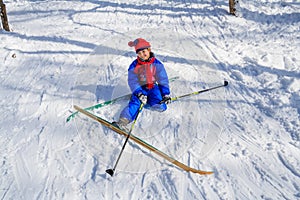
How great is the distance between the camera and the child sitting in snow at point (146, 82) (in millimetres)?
5523

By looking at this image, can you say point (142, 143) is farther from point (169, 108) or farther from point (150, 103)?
point (169, 108)

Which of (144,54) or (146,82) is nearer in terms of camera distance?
(144,54)

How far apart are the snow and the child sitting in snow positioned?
267 mm

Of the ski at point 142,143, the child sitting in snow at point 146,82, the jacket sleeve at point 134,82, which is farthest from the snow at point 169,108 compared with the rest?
the jacket sleeve at point 134,82

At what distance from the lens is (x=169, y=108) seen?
A: 232 inches

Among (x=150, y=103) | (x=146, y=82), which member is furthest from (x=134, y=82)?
(x=150, y=103)

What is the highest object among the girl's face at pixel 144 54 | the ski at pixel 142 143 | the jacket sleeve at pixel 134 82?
the girl's face at pixel 144 54

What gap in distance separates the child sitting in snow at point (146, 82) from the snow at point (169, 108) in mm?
267

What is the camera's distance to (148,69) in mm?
5879

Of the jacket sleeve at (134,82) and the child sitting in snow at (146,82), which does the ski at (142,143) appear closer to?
the child sitting in snow at (146,82)

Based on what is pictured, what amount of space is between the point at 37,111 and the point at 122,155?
2.09m

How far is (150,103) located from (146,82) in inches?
17.0

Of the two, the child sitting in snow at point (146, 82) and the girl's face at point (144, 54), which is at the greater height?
the girl's face at point (144, 54)

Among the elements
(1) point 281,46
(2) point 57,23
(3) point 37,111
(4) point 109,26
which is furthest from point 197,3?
(3) point 37,111
